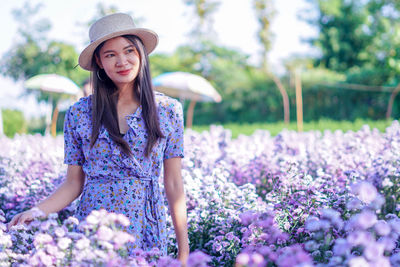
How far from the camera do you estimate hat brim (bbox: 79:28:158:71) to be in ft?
6.67

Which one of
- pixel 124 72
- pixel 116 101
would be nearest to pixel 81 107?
pixel 116 101

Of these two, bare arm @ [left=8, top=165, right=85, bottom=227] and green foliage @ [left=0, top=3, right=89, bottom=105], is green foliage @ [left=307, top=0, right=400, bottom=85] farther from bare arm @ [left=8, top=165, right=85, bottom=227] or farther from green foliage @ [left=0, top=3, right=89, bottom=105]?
bare arm @ [left=8, top=165, right=85, bottom=227]

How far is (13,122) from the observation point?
24.8 meters

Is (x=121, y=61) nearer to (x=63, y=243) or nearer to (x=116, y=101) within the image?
(x=116, y=101)

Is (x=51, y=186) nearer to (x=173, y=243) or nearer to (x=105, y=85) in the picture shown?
(x=173, y=243)

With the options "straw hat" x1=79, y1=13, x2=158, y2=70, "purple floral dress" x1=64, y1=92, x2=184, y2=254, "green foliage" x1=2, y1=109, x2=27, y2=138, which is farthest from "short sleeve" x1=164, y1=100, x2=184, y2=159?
"green foliage" x1=2, y1=109, x2=27, y2=138

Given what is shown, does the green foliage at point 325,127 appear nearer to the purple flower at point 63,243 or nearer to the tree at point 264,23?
the purple flower at point 63,243

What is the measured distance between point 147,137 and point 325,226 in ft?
3.19

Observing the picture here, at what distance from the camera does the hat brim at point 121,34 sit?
2032 mm

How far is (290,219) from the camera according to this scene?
226 centimetres

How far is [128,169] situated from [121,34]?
25.5 inches

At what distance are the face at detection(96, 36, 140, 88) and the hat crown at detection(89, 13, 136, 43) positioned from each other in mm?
53

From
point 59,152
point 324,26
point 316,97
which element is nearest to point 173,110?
point 59,152

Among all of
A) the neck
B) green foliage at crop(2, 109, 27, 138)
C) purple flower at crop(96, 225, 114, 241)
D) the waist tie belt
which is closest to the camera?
purple flower at crop(96, 225, 114, 241)
